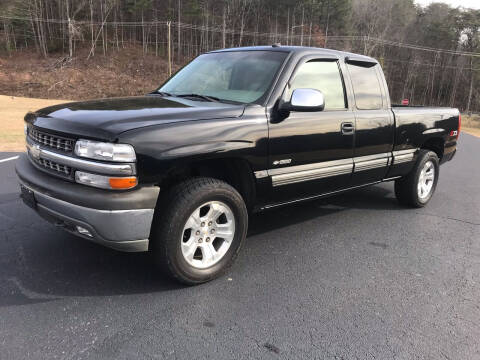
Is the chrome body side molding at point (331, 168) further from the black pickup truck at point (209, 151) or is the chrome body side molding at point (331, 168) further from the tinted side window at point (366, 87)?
the tinted side window at point (366, 87)

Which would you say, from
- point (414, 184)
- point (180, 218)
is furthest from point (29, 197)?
point (414, 184)

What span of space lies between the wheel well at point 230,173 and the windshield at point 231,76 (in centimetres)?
60

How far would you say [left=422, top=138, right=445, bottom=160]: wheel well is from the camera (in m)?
5.62

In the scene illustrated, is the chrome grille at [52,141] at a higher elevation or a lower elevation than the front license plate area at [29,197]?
higher

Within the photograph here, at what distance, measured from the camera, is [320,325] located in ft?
9.08

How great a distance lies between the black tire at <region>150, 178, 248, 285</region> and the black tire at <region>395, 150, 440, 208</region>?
9.80 ft

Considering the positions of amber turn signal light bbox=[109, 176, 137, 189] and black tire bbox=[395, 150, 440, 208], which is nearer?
amber turn signal light bbox=[109, 176, 137, 189]

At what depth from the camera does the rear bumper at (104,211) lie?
8.77 ft

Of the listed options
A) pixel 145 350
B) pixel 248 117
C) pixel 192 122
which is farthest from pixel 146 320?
pixel 248 117

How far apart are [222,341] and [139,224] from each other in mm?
929

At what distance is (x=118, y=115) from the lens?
9.63 ft

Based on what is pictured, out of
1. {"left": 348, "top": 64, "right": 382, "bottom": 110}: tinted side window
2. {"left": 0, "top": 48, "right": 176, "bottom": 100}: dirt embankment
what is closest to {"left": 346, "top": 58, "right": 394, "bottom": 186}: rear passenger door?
{"left": 348, "top": 64, "right": 382, "bottom": 110}: tinted side window

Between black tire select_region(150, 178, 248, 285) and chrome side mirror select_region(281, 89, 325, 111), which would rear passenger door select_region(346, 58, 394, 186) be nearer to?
chrome side mirror select_region(281, 89, 325, 111)

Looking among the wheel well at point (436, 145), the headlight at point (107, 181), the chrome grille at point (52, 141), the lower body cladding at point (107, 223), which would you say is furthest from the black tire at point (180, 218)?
the wheel well at point (436, 145)
